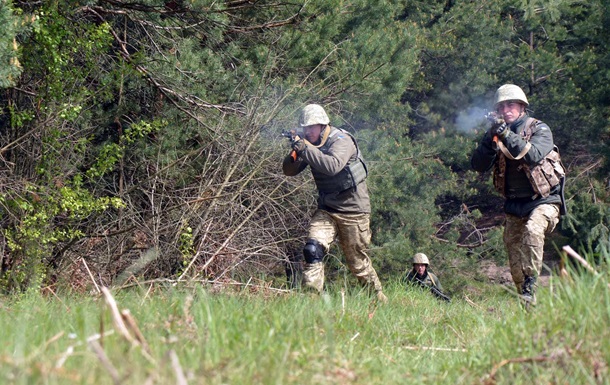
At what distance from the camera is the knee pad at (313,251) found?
24.4 feet

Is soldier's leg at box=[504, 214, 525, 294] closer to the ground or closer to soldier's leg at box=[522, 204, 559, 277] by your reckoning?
soldier's leg at box=[522, 204, 559, 277]

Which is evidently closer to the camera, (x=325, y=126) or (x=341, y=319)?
(x=341, y=319)

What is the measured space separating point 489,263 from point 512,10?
849 cm

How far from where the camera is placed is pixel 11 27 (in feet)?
22.0

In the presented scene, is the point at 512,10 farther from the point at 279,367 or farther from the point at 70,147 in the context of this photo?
the point at 279,367

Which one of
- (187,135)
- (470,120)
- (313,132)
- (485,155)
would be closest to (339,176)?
(313,132)

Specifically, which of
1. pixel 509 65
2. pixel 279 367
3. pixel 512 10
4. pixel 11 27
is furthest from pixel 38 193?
pixel 512 10

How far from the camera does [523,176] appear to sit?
7145 mm

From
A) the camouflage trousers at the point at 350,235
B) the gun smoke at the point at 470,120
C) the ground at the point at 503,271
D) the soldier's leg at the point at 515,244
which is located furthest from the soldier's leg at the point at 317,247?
the gun smoke at the point at 470,120

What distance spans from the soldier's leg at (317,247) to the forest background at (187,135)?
614 mm

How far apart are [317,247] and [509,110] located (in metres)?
2.17

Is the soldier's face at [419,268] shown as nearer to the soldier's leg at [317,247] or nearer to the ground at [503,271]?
the soldier's leg at [317,247]

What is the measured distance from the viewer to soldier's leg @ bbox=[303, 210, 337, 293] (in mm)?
7367

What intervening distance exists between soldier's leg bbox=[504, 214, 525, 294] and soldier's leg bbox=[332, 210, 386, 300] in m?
1.26
